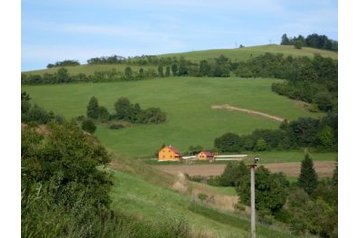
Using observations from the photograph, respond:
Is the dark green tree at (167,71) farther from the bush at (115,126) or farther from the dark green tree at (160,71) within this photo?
the bush at (115,126)

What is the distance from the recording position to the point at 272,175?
1695 inches

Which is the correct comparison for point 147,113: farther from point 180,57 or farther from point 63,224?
point 63,224

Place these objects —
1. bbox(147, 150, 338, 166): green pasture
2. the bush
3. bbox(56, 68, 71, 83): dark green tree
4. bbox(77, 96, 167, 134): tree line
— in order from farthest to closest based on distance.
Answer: bbox(56, 68, 71, 83): dark green tree
bbox(77, 96, 167, 134): tree line
the bush
bbox(147, 150, 338, 166): green pasture

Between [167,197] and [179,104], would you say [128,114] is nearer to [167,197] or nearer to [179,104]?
[179,104]

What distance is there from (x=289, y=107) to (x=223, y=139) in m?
11.7

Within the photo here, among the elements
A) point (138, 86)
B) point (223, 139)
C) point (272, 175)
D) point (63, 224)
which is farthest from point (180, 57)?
point (63, 224)

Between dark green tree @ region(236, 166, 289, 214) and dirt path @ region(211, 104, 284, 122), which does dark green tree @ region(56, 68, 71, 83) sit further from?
dark green tree @ region(236, 166, 289, 214)

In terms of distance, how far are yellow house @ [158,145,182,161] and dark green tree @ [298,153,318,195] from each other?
42.1 ft

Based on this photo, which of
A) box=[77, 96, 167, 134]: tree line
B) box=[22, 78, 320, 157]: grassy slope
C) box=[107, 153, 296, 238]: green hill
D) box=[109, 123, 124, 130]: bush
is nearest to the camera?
box=[107, 153, 296, 238]: green hill

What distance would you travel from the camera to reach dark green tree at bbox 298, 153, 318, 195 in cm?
4584

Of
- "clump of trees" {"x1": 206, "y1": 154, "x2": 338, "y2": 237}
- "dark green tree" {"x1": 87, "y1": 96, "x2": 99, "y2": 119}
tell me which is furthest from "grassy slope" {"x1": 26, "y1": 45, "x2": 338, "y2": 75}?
"clump of trees" {"x1": 206, "y1": 154, "x2": 338, "y2": 237}

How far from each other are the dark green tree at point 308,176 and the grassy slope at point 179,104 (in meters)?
12.5

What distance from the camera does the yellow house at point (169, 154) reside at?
2067 inches

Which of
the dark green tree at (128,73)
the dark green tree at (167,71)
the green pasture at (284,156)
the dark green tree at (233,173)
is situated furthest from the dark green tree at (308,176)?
the dark green tree at (128,73)
